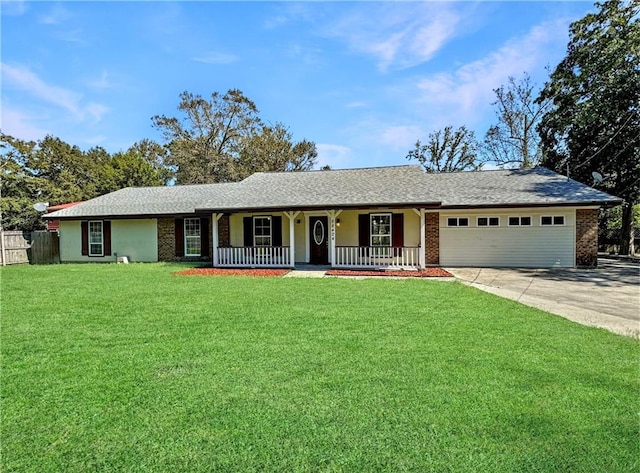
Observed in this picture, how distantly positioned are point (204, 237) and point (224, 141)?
2123 cm

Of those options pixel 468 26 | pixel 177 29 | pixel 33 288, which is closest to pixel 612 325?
pixel 468 26

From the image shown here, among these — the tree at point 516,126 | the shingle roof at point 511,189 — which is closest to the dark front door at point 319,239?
the shingle roof at point 511,189

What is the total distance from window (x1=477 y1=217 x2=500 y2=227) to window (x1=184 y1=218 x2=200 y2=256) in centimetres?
1233

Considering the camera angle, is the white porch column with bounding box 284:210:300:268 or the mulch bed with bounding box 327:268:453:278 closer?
the mulch bed with bounding box 327:268:453:278

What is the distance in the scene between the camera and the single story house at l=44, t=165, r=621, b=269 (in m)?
14.0

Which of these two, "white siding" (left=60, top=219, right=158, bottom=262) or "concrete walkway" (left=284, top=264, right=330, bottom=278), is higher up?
"white siding" (left=60, top=219, right=158, bottom=262)

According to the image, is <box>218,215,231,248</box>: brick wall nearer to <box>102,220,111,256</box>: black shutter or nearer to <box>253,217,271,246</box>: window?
<box>253,217,271,246</box>: window

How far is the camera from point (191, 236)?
17.5m

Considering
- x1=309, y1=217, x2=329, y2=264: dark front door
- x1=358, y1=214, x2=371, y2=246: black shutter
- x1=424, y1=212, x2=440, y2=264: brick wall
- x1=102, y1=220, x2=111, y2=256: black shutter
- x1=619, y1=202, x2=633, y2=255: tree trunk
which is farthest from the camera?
x1=619, y1=202, x2=633, y2=255: tree trunk

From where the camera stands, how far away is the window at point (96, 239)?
18.4 metres

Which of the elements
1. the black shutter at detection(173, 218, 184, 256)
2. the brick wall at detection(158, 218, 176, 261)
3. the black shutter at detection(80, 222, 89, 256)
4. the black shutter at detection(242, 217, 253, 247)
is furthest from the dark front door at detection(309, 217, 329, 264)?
the black shutter at detection(80, 222, 89, 256)

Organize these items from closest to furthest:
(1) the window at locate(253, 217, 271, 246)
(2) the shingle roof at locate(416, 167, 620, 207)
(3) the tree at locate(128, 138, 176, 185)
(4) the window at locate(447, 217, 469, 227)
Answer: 1. (2) the shingle roof at locate(416, 167, 620, 207)
2. (4) the window at locate(447, 217, 469, 227)
3. (1) the window at locate(253, 217, 271, 246)
4. (3) the tree at locate(128, 138, 176, 185)

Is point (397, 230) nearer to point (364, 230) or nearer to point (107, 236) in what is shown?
point (364, 230)

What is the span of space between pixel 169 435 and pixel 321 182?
50.6 feet
